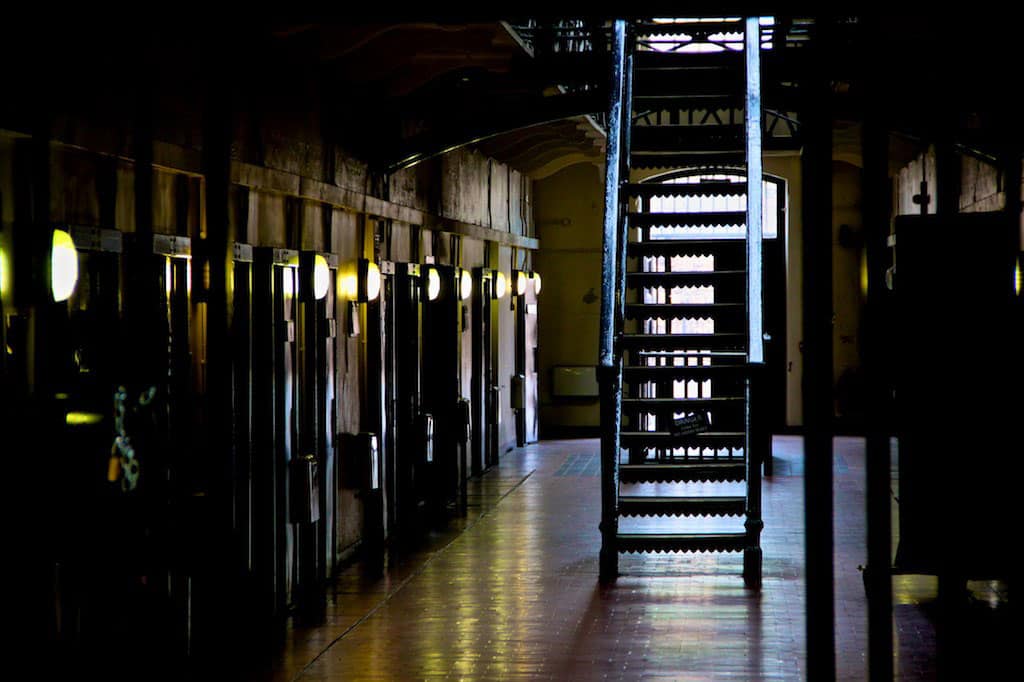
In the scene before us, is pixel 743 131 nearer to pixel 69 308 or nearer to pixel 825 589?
pixel 69 308

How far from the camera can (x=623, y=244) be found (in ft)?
32.3

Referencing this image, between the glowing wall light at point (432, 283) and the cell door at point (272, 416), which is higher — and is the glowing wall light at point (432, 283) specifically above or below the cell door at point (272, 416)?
above

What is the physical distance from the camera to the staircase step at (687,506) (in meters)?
9.35

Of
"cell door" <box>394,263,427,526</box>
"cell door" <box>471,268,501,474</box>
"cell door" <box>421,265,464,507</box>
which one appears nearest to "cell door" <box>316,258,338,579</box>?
"cell door" <box>394,263,427,526</box>

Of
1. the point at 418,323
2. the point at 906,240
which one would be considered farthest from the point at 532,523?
the point at 906,240

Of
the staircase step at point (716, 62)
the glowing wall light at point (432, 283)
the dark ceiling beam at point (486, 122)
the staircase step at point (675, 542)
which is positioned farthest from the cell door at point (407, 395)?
the staircase step at point (716, 62)

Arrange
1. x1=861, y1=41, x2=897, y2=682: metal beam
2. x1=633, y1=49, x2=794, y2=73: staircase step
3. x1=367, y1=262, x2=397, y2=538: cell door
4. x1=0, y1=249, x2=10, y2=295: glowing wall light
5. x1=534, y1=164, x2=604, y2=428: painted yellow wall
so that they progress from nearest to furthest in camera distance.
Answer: x1=861, y1=41, x2=897, y2=682: metal beam, x1=0, y1=249, x2=10, y2=295: glowing wall light, x1=367, y1=262, x2=397, y2=538: cell door, x1=633, y1=49, x2=794, y2=73: staircase step, x1=534, y1=164, x2=604, y2=428: painted yellow wall

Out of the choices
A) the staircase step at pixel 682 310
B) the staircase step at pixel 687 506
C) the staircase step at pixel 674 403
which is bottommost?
the staircase step at pixel 687 506

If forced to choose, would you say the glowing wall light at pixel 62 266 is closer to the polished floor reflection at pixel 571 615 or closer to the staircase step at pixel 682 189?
the polished floor reflection at pixel 571 615

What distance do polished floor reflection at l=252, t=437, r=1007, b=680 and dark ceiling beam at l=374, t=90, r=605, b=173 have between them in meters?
3.23

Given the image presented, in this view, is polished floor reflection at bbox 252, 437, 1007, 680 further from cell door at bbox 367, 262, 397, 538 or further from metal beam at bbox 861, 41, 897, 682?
metal beam at bbox 861, 41, 897, 682

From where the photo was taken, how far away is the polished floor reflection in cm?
689

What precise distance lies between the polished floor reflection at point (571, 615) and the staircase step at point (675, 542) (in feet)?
0.68

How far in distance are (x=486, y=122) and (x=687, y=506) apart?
3.70 metres
